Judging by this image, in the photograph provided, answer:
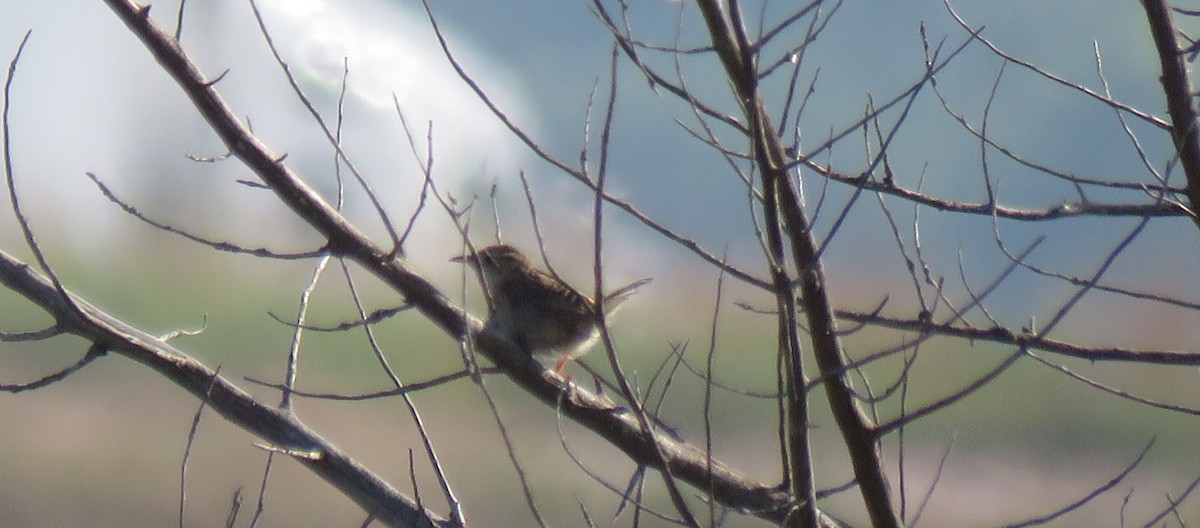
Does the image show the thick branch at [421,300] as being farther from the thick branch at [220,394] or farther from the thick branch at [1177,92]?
the thick branch at [1177,92]

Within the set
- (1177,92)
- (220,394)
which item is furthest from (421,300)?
(1177,92)

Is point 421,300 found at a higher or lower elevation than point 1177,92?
lower

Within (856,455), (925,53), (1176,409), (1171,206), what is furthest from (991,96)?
(856,455)

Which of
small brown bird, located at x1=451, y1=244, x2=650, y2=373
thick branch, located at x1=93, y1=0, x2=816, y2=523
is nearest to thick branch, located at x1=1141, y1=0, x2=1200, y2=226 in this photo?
thick branch, located at x1=93, y1=0, x2=816, y2=523

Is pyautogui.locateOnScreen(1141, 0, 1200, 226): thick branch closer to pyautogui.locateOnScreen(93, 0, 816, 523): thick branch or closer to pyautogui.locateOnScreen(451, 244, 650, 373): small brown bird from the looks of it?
pyautogui.locateOnScreen(93, 0, 816, 523): thick branch

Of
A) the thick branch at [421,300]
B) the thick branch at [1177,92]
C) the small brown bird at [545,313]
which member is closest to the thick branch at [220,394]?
the thick branch at [421,300]

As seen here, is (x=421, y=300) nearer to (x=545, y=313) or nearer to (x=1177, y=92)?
(x=545, y=313)

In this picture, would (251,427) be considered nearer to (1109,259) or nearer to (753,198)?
(753,198)

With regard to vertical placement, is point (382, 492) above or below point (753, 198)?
below

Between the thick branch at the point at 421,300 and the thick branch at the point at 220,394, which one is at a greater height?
the thick branch at the point at 421,300

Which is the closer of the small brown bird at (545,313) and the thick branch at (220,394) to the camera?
the thick branch at (220,394)

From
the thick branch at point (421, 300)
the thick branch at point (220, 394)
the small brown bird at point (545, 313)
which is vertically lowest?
the thick branch at point (220, 394)
